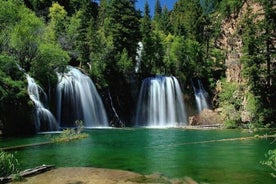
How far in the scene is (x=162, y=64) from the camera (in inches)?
2596

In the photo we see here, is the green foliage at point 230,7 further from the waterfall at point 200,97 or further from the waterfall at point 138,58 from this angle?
the waterfall at point 138,58

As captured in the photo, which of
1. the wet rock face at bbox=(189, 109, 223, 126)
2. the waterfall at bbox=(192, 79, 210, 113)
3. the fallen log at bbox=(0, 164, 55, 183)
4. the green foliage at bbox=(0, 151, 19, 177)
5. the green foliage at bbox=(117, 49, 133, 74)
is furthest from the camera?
the waterfall at bbox=(192, 79, 210, 113)

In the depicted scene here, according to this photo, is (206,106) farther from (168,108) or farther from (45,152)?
(45,152)

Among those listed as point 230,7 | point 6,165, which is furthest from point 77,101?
point 230,7

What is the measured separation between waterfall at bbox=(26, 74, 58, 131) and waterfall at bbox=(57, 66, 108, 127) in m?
4.60

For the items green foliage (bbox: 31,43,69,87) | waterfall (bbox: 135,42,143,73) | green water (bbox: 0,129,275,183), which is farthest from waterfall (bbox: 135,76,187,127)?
green water (bbox: 0,129,275,183)

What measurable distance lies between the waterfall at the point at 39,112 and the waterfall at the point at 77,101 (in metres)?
4.60

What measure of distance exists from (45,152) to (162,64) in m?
44.7

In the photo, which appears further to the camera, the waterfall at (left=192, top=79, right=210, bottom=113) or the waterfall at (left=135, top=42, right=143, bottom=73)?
the waterfall at (left=135, top=42, right=143, bottom=73)

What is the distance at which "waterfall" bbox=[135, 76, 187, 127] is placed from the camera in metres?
→ 57.3

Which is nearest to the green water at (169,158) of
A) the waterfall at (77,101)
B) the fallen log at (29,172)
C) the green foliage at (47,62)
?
the fallen log at (29,172)

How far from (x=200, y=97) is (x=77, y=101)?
71.2 ft

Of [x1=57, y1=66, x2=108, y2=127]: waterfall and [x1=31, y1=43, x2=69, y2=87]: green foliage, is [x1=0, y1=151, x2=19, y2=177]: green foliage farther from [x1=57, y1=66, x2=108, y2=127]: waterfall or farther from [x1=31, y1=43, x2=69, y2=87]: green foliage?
[x1=57, y1=66, x2=108, y2=127]: waterfall

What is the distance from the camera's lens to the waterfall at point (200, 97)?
60.6 metres
